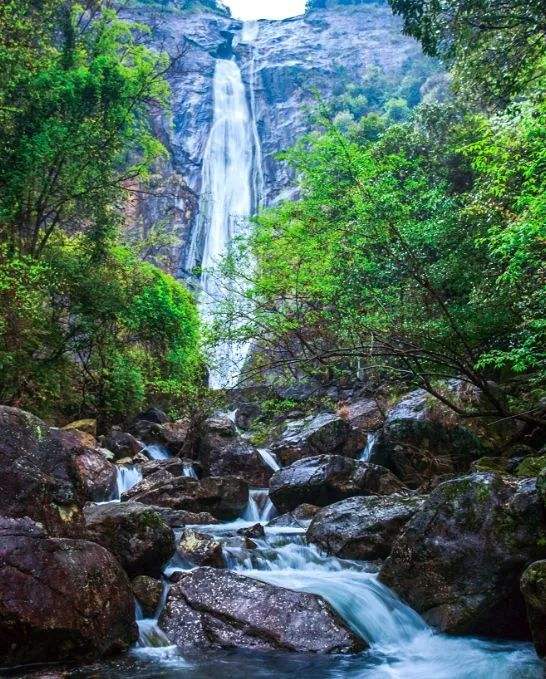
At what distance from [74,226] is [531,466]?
48.0 feet

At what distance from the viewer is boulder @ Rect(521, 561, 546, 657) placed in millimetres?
5082

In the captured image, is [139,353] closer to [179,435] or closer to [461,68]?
[179,435]

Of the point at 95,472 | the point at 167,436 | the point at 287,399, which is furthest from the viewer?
the point at 167,436

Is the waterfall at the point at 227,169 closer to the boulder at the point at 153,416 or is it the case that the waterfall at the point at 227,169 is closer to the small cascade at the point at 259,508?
the boulder at the point at 153,416

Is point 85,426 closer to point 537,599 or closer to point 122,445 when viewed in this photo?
point 122,445

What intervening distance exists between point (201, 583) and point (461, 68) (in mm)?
10936

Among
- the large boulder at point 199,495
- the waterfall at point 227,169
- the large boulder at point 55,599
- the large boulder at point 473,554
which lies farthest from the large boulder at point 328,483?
the waterfall at point 227,169

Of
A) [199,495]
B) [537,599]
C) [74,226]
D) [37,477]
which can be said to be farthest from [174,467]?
[537,599]

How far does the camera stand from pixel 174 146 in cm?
A: 4416

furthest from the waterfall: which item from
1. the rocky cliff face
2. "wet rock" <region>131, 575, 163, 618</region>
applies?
"wet rock" <region>131, 575, 163, 618</region>

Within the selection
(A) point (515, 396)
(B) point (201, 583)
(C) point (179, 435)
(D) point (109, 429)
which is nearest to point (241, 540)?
(B) point (201, 583)

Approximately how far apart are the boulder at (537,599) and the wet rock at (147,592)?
156 inches

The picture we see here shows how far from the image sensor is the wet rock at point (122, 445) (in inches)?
585

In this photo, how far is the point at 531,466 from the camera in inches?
332
